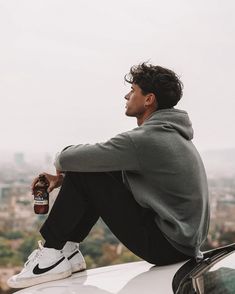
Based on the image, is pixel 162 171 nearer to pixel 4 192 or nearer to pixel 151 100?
pixel 151 100

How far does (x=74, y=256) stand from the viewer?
2275 millimetres

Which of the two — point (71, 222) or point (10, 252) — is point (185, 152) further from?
point (10, 252)

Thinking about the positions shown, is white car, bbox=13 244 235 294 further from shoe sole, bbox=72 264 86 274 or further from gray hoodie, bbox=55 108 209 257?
gray hoodie, bbox=55 108 209 257

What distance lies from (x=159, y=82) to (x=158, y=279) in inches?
37.8

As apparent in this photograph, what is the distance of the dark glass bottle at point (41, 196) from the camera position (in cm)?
245

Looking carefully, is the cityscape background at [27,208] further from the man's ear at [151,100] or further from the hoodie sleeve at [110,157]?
the hoodie sleeve at [110,157]

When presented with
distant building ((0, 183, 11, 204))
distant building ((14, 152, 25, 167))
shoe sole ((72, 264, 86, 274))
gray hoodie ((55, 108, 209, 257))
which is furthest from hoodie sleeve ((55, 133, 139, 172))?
distant building ((0, 183, 11, 204))

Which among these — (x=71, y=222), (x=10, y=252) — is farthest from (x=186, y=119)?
(x=10, y=252)

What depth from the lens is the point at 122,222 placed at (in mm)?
2215

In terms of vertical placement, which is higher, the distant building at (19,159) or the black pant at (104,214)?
the black pant at (104,214)

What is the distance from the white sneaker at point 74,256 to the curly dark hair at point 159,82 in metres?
0.67

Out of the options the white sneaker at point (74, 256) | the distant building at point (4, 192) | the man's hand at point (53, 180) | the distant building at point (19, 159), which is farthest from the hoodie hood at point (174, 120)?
the distant building at point (4, 192)

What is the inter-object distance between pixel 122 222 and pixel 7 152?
1739 inches

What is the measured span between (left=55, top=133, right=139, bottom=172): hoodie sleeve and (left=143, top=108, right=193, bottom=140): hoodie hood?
139 mm
